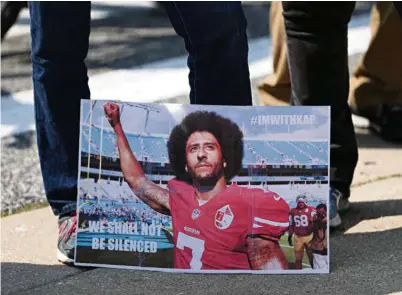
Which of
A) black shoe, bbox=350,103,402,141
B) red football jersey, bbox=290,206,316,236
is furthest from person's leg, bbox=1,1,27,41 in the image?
red football jersey, bbox=290,206,316,236

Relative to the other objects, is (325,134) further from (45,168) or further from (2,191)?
(2,191)

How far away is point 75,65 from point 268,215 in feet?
2.62

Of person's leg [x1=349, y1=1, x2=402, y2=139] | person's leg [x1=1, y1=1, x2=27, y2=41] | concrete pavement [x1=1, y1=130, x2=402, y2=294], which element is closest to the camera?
concrete pavement [x1=1, y1=130, x2=402, y2=294]

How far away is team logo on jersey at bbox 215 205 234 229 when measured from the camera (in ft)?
10.4

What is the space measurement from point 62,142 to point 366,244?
107 cm

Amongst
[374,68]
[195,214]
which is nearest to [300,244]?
[195,214]

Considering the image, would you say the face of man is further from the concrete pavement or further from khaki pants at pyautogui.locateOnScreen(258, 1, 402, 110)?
khaki pants at pyautogui.locateOnScreen(258, 1, 402, 110)

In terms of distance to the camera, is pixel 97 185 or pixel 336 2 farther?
pixel 336 2

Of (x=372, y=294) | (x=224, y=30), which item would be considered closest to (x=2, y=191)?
(x=224, y=30)

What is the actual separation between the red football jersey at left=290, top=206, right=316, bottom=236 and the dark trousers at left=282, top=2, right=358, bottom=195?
20.9 inches

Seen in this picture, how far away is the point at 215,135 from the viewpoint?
319 cm

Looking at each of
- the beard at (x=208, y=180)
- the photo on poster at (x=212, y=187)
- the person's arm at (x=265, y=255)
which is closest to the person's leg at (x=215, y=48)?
the photo on poster at (x=212, y=187)

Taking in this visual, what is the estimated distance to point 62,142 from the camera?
340cm

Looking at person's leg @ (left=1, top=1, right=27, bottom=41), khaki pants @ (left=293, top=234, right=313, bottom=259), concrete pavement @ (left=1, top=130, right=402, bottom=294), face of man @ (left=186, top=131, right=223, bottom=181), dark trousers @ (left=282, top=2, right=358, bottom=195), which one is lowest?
concrete pavement @ (left=1, top=130, right=402, bottom=294)
